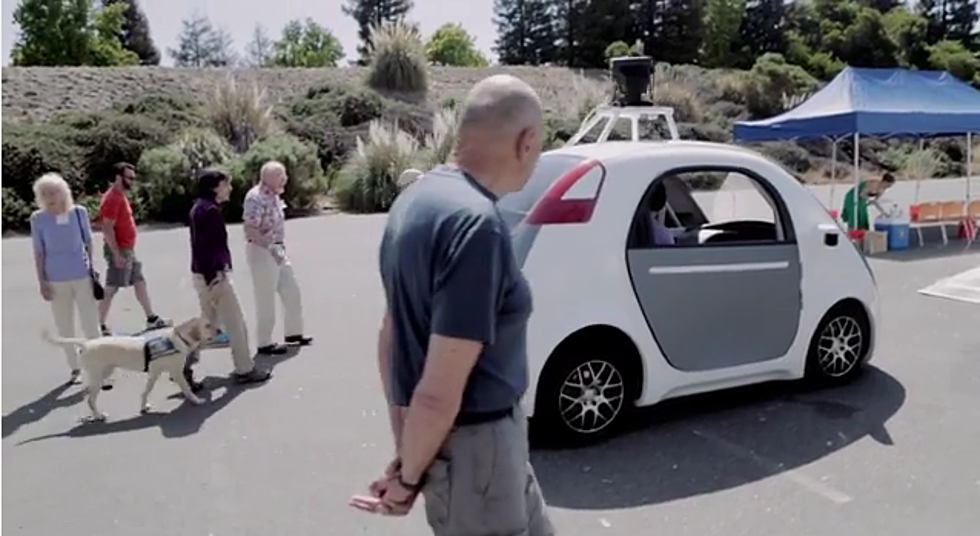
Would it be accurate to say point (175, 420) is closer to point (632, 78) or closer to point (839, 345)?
point (839, 345)

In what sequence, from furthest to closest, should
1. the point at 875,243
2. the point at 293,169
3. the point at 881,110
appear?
the point at 293,169 → the point at 881,110 → the point at 875,243

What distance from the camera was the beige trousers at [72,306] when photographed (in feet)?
21.5

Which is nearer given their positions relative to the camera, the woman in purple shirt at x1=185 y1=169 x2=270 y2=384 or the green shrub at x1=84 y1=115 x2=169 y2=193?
the woman in purple shirt at x1=185 y1=169 x2=270 y2=384

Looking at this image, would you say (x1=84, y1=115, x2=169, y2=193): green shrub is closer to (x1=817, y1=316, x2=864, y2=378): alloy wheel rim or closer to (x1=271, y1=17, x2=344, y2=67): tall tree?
(x1=817, y1=316, x2=864, y2=378): alloy wheel rim

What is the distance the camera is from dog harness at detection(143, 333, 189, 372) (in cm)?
575

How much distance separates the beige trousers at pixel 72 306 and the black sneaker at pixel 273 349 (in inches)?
52.3

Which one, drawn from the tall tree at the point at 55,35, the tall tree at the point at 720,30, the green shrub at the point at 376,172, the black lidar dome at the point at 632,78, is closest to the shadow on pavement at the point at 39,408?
the black lidar dome at the point at 632,78

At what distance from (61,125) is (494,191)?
24687 mm

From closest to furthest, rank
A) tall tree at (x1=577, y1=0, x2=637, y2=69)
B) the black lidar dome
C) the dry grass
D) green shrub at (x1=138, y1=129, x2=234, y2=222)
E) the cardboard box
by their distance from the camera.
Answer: the black lidar dome → the cardboard box → green shrub at (x1=138, y1=129, x2=234, y2=222) → the dry grass → tall tree at (x1=577, y1=0, x2=637, y2=69)

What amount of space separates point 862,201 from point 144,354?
1116 centimetres

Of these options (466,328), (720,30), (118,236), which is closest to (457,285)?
(466,328)

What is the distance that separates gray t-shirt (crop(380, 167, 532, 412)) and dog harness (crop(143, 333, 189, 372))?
4.02 meters

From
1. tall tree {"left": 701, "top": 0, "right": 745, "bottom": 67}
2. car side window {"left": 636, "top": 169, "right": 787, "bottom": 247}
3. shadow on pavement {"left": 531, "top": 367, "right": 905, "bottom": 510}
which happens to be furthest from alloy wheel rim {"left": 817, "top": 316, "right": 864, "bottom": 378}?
tall tree {"left": 701, "top": 0, "right": 745, "bottom": 67}

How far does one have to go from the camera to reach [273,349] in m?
7.46
